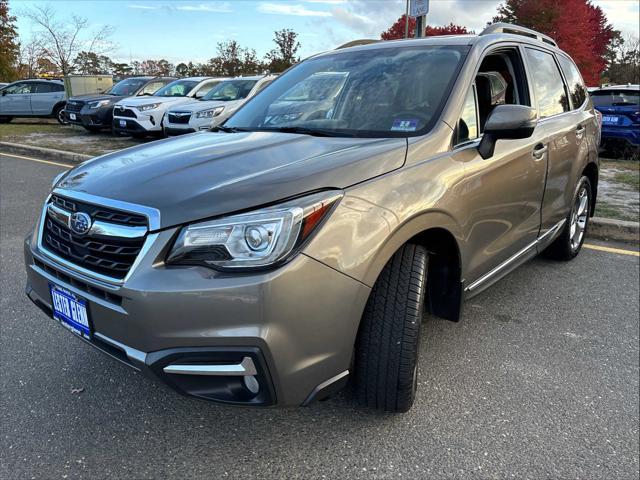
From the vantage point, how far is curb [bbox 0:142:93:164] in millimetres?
9602

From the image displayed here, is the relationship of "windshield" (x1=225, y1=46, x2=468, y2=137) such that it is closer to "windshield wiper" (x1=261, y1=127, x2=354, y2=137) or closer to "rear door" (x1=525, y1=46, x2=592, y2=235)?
"windshield wiper" (x1=261, y1=127, x2=354, y2=137)

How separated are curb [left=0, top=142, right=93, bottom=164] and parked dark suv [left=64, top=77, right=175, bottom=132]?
2.29 metres

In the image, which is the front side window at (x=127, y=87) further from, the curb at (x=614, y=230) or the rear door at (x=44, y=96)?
the curb at (x=614, y=230)

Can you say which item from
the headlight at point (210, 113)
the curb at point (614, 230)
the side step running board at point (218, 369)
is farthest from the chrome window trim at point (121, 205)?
the headlight at point (210, 113)

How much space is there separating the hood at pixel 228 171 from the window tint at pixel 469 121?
45cm

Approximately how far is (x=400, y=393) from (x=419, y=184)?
2.92 feet

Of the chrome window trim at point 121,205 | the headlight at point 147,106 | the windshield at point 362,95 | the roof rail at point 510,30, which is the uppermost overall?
the roof rail at point 510,30

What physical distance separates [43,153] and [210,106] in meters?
3.47

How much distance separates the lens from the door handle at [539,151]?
3.21 meters

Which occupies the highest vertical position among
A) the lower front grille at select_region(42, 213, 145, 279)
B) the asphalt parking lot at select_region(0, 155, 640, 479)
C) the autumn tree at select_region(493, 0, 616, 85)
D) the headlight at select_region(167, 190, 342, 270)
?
the autumn tree at select_region(493, 0, 616, 85)

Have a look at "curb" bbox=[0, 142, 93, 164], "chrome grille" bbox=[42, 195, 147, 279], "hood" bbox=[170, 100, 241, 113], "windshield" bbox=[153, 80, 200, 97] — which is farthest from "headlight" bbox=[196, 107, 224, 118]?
"chrome grille" bbox=[42, 195, 147, 279]

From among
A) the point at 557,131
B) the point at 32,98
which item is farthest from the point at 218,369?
the point at 32,98

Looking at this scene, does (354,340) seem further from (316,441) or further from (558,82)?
(558,82)

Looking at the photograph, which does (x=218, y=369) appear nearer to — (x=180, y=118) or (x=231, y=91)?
(x=180, y=118)
